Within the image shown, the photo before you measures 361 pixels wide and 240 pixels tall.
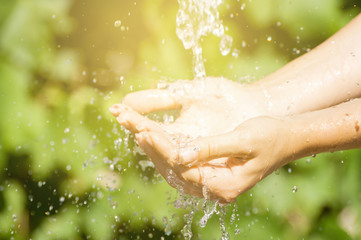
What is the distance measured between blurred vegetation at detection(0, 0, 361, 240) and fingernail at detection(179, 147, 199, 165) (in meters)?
0.57

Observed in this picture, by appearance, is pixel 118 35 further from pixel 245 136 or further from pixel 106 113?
pixel 245 136

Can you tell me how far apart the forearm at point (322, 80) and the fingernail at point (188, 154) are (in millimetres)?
415

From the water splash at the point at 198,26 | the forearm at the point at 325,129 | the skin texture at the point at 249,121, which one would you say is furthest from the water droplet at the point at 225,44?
the forearm at the point at 325,129

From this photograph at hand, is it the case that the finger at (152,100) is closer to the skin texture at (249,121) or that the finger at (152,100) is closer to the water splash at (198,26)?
the skin texture at (249,121)

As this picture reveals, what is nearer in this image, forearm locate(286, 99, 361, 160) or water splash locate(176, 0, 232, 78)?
forearm locate(286, 99, 361, 160)

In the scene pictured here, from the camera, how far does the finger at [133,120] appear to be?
849 mm

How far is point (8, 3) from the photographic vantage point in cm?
130

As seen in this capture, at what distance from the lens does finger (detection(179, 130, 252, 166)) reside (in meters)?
0.79

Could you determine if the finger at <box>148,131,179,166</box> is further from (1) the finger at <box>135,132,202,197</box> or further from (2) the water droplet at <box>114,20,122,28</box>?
(2) the water droplet at <box>114,20,122,28</box>

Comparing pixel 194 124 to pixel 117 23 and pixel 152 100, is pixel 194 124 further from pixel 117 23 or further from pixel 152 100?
pixel 117 23

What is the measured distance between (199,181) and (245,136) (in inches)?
4.9

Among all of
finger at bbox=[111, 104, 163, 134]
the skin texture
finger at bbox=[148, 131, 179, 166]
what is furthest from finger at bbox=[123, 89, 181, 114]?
finger at bbox=[148, 131, 179, 166]

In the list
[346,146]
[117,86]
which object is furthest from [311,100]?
[117,86]

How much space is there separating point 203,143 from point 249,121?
0.14m
